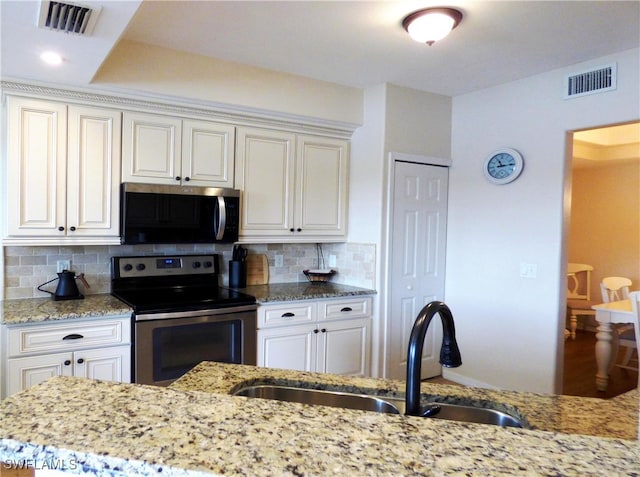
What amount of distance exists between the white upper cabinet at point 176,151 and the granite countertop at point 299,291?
0.84 meters

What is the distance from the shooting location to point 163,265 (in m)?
3.23

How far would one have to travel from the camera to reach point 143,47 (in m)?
2.81

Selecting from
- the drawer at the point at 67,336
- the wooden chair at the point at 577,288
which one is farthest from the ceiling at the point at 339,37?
the wooden chair at the point at 577,288

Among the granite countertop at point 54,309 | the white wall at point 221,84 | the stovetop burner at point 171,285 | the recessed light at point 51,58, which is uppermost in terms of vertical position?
the white wall at point 221,84

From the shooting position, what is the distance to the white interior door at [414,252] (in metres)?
3.62

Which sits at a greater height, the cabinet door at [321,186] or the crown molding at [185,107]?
the crown molding at [185,107]

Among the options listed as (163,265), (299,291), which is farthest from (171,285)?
(299,291)

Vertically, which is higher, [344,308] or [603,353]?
[344,308]

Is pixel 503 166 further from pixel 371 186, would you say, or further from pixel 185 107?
pixel 185 107

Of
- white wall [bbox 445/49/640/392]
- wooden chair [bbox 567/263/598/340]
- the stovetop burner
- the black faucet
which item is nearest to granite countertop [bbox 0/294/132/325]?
the stovetop burner

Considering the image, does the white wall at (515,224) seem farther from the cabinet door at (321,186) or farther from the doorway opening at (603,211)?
the doorway opening at (603,211)

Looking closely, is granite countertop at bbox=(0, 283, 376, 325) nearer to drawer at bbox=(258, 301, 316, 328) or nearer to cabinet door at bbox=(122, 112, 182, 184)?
drawer at bbox=(258, 301, 316, 328)

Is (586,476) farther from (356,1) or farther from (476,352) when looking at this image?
(476,352)

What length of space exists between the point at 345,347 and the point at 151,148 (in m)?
2.02
